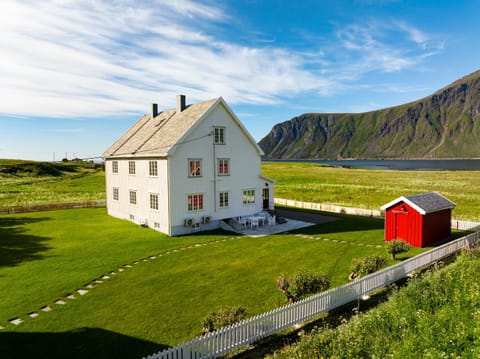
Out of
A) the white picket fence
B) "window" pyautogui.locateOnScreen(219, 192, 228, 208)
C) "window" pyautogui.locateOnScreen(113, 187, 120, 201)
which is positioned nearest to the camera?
the white picket fence

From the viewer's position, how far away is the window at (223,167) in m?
30.9

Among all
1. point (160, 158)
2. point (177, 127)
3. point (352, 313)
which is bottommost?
point (352, 313)

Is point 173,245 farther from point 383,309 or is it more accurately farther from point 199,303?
point 383,309

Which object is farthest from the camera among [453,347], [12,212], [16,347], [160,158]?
[12,212]

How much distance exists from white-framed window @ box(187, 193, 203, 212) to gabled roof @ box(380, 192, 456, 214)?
15.8 meters

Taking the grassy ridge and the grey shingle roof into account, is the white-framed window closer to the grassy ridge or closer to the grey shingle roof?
the grey shingle roof

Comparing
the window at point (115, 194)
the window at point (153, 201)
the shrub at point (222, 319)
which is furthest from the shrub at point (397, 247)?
the window at point (115, 194)

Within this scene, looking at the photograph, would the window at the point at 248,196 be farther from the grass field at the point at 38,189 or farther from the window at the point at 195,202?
the grass field at the point at 38,189

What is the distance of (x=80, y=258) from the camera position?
2133 centimetres

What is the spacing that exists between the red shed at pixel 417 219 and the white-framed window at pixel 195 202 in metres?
16.1

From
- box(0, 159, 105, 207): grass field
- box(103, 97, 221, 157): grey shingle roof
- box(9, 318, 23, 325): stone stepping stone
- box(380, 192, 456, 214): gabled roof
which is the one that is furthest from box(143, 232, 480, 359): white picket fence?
box(0, 159, 105, 207): grass field

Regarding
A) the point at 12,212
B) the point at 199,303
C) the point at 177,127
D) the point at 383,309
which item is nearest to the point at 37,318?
the point at 199,303

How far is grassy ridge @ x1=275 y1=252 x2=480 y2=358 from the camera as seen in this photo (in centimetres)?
959

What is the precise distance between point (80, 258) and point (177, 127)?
574 inches
